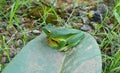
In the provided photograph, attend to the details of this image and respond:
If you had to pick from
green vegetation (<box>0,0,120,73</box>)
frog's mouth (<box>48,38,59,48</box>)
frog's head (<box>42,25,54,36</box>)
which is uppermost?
frog's head (<box>42,25,54,36</box>)

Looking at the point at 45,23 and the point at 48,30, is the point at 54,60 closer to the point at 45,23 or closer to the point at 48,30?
the point at 48,30

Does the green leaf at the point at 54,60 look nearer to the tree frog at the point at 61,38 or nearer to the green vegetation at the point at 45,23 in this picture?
the tree frog at the point at 61,38

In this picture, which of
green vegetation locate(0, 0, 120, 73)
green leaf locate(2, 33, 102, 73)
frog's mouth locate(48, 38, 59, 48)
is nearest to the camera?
green leaf locate(2, 33, 102, 73)

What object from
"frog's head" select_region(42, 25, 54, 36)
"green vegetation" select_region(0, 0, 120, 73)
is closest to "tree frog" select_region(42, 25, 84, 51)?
"frog's head" select_region(42, 25, 54, 36)

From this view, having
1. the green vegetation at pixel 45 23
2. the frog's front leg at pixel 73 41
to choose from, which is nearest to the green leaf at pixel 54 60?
the frog's front leg at pixel 73 41

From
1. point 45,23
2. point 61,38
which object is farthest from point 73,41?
point 45,23

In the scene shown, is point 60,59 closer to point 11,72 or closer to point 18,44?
point 11,72

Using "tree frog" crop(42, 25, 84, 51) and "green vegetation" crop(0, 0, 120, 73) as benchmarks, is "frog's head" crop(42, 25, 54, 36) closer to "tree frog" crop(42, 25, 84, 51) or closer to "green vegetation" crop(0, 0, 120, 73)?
"tree frog" crop(42, 25, 84, 51)

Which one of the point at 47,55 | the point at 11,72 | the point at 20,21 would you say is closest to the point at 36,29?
the point at 20,21
